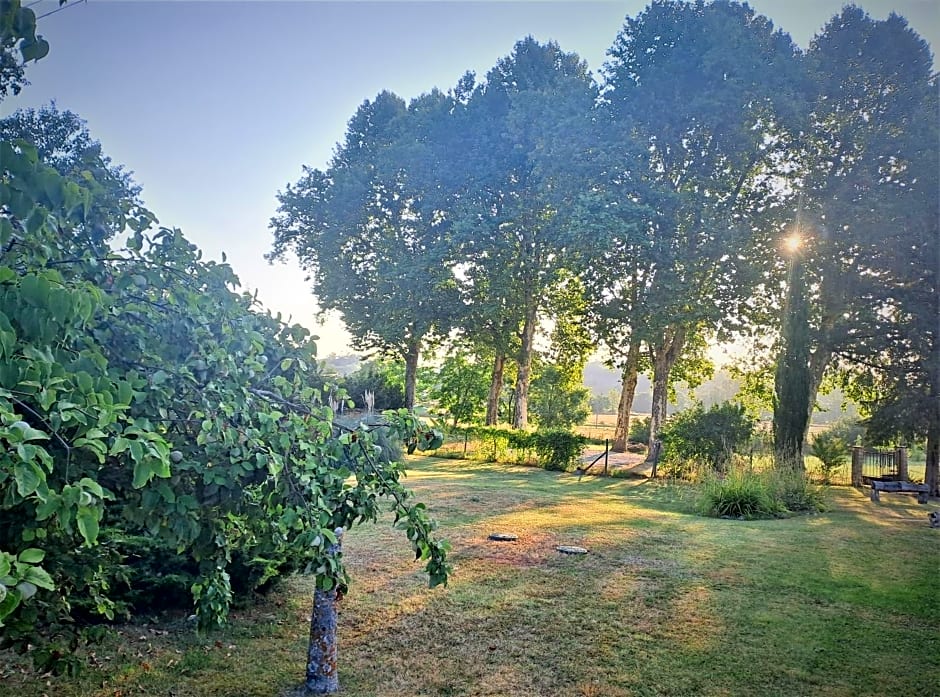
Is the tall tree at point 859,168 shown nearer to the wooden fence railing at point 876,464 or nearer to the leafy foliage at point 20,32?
the wooden fence railing at point 876,464

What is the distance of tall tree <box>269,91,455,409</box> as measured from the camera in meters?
20.9

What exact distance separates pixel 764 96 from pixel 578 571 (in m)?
14.5

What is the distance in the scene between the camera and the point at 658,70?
1672 cm

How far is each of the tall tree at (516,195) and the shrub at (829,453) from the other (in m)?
8.19

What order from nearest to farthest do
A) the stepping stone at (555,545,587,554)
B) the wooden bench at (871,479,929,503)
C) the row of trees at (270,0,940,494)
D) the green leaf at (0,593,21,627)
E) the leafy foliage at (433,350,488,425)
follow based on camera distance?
the green leaf at (0,593,21,627)
the stepping stone at (555,545,587,554)
the wooden bench at (871,479,929,503)
the row of trees at (270,0,940,494)
the leafy foliage at (433,350,488,425)

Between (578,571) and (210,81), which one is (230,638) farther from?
(210,81)

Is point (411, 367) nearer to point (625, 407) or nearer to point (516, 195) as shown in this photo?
point (516, 195)

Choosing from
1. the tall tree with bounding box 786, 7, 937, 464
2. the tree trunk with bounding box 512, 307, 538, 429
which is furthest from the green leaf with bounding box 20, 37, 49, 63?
the tree trunk with bounding box 512, 307, 538, 429

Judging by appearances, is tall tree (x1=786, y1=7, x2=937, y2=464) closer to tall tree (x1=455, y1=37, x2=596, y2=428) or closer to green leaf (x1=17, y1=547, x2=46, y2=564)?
tall tree (x1=455, y1=37, x2=596, y2=428)

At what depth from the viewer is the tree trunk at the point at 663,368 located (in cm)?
1759

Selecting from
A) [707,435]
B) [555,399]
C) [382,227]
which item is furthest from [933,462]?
[382,227]

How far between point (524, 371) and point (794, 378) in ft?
28.2

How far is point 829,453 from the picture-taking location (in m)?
15.6

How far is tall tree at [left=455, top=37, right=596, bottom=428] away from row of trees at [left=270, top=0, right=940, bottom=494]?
74 millimetres
